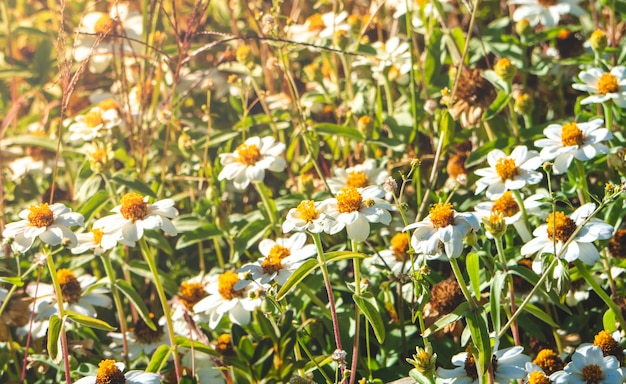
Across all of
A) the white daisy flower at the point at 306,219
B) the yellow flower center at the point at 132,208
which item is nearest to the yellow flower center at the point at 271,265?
the white daisy flower at the point at 306,219

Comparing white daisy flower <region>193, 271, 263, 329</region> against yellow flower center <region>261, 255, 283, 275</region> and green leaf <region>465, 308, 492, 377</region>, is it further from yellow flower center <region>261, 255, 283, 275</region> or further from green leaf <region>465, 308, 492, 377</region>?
green leaf <region>465, 308, 492, 377</region>

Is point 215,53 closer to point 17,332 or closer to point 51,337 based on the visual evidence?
point 17,332

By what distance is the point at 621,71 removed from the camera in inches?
63.2

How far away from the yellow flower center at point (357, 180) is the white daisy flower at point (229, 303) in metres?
0.33

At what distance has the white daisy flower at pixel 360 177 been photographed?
1726 mm

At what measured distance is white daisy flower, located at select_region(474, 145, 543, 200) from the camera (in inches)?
56.2

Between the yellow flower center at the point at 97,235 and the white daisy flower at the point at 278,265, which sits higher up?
the yellow flower center at the point at 97,235

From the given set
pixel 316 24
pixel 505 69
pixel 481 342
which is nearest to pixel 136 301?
pixel 481 342

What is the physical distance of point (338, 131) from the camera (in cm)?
180

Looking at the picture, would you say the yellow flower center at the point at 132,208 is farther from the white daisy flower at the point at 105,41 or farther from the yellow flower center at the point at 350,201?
the white daisy flower at the point at 105,41

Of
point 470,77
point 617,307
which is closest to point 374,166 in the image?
point 470,77

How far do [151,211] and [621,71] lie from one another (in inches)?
35.4

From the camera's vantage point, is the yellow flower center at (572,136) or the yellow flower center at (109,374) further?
the yellow flower center at (572,136)

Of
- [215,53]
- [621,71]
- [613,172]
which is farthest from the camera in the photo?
[215,53]
